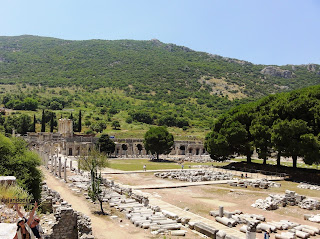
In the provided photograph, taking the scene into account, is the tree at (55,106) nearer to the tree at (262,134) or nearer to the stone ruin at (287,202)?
the tree at (262,134)

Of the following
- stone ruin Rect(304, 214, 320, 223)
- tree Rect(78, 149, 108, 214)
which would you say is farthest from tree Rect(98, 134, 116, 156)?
stone ruin Rect(304, 214, 320, 223)

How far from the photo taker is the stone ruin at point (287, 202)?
24.6 m

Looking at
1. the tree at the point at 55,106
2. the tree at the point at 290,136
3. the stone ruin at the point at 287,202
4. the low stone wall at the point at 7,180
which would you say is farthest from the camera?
the tree at the point at 55,106

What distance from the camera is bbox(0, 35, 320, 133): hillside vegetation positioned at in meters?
114

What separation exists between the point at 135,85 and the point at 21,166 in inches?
5122

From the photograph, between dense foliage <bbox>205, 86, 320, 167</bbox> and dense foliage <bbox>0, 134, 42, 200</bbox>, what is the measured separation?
97.2ft

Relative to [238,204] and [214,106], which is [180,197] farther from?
[214,106]

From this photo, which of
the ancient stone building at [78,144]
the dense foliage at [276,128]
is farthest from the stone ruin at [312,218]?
the ancient stone building at [78,144]

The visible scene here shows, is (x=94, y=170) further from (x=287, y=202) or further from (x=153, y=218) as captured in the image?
(x=287, y=202)

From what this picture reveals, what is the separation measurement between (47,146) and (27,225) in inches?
2462

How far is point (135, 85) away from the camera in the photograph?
150000 mm

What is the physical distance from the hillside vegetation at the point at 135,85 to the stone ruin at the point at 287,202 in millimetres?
76889

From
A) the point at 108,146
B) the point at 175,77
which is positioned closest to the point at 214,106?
the point at 175,77

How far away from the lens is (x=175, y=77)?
163875 millimetres
